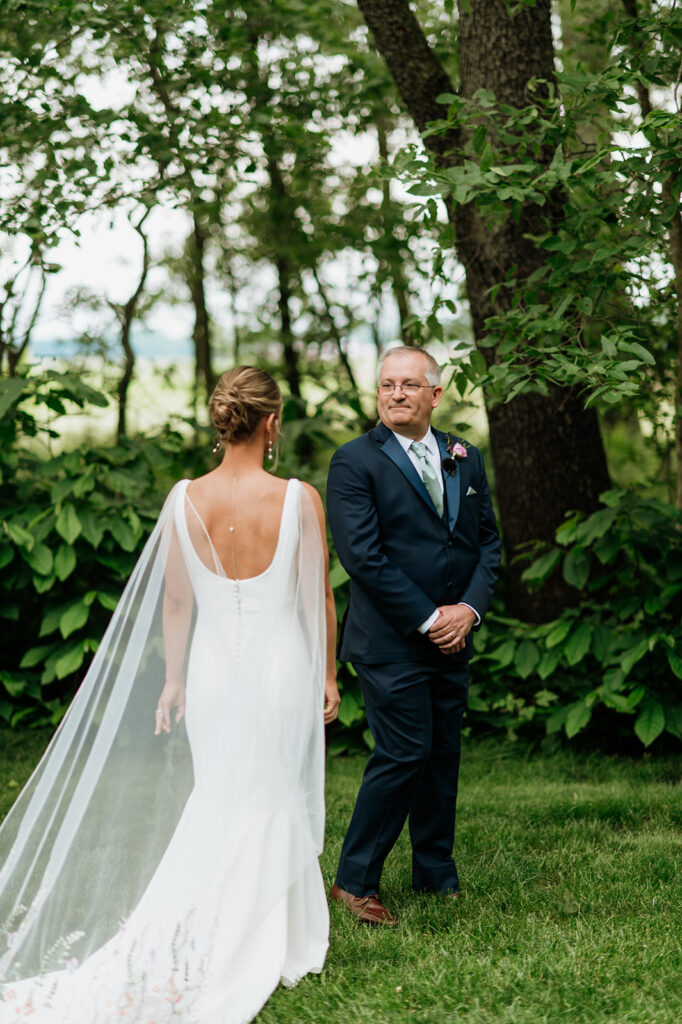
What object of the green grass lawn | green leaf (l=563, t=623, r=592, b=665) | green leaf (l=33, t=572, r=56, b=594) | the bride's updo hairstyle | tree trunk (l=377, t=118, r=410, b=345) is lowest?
the green grass lawn

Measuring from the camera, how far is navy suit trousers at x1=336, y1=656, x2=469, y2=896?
4012 millimetres

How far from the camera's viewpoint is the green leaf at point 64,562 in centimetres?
681

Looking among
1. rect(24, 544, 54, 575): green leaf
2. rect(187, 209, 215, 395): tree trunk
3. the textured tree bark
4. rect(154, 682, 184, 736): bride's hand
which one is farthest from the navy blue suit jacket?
rect(187, 209, 215, 395): tree trunk

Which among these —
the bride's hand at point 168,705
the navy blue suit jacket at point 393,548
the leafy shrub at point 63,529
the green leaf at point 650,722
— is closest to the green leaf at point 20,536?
the leafy shrub at point 63,529

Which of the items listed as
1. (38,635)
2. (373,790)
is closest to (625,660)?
(373,790)

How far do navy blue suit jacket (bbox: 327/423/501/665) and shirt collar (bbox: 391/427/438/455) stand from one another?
0.08ft

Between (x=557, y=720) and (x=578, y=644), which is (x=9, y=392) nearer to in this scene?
(x=578, y=644)

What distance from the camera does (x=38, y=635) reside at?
756 cm

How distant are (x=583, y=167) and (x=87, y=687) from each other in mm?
3024

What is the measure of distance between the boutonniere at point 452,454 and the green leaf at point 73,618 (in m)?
3.48

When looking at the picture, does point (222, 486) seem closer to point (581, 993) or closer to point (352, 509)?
point (352, 509)

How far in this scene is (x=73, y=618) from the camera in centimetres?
687

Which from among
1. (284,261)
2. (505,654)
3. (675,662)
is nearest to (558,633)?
(505,654)

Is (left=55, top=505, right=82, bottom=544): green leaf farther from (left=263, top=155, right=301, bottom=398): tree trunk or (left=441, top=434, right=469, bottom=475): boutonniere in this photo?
(left=263, top=155, right=301, bottom=398): tree trunk
